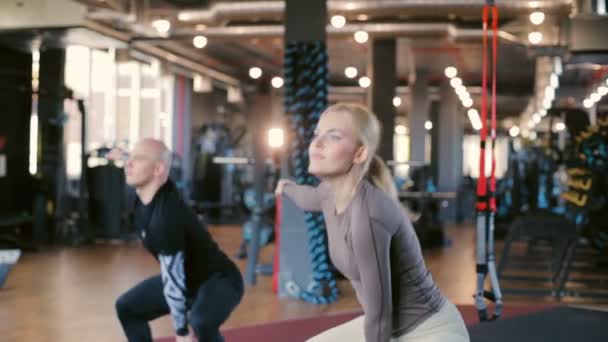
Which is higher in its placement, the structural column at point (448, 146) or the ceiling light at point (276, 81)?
the ceiling light at point (276, 81)

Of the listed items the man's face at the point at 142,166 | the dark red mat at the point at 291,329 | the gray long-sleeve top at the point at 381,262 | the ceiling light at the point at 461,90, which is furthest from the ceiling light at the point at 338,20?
the ceiling light at the point at 461,90

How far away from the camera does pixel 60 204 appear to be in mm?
10617

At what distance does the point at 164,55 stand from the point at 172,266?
33.2 ft

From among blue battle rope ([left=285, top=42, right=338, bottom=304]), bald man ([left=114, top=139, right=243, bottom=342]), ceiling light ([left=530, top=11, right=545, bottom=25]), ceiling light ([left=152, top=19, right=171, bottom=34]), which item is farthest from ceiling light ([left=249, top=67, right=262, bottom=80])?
bald man ([left=114, top=139, right=243, bottom=342])

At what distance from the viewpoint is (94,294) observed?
6.33 meters

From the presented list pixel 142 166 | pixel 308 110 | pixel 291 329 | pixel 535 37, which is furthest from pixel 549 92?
pixel 142 166

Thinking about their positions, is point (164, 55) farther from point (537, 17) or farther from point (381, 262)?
point (381, 262)

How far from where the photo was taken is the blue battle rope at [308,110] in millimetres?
6191

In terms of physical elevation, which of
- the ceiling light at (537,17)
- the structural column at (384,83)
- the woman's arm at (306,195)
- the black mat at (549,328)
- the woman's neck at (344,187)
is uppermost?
the ceiling light at (537,17)

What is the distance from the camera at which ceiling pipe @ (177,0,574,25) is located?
842 cm

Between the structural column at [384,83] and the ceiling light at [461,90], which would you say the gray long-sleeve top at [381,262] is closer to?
the structural column at [384,83]

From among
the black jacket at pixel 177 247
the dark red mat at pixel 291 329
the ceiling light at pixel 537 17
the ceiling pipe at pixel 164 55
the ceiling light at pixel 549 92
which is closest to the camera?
the black jacket at pixel 177 247

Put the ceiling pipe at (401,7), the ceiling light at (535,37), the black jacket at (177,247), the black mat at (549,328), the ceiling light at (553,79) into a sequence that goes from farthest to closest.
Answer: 1. the ceiling light at (553,79)
2. the ceiling light at (535,37)
3. the ceiling pipe at (401,7)
4. the black mat at (549,328)
5. the black jacket at (177,247)

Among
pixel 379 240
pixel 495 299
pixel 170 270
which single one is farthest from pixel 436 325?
pixel 495 299
